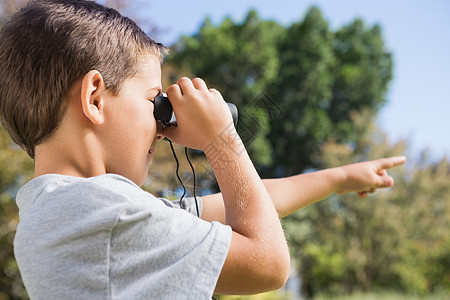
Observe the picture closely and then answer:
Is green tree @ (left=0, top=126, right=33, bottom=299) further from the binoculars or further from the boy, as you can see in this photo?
the binoculars

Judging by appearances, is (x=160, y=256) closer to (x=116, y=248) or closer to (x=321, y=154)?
(x=116, y=248)

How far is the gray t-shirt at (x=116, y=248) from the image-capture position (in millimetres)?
853

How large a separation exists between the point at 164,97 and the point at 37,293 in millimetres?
505

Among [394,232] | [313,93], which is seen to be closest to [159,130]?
[394,232]

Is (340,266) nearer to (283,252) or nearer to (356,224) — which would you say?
(356,224)

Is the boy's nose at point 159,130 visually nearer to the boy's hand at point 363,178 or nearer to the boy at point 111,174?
the boy at point 111,174

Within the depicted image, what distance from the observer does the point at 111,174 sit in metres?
0.95

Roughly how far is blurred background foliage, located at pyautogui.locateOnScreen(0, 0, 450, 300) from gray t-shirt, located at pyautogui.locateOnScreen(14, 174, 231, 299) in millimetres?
320

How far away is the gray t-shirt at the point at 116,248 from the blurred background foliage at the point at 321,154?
32 cm

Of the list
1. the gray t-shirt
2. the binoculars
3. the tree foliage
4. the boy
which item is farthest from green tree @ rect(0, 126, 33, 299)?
the tree foliage

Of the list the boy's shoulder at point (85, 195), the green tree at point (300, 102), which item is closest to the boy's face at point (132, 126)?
the boy's shoulder at point (85, 195)

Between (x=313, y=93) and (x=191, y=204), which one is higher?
(x=313, y=93)

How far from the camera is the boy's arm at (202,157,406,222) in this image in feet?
4.64

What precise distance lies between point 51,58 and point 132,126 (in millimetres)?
233
